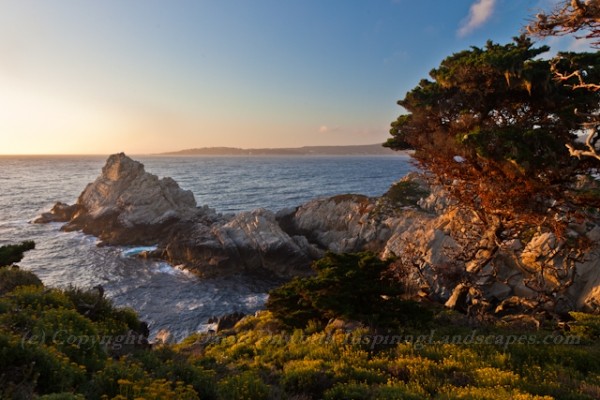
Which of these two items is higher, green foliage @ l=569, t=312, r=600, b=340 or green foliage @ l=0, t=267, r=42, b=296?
green foliage @ l=0, t=267, r=42, b=296

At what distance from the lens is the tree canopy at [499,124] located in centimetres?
1093

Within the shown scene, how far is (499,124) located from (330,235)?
3070 centimetres

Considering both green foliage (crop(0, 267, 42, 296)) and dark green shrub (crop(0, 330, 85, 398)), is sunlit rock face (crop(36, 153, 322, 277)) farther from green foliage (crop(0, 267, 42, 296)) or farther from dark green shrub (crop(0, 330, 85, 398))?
dark green shrub (crop(0, 330, 85, 398))

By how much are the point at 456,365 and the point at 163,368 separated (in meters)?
8.01

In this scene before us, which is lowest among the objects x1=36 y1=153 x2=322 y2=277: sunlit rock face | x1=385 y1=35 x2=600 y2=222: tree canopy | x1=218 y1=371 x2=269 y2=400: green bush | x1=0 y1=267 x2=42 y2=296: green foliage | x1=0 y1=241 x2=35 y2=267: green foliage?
x1=36 y1=153 x2=322 y2=277: sunlit rock face

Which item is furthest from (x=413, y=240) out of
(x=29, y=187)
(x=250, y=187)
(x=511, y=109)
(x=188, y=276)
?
(x=29, y=187)

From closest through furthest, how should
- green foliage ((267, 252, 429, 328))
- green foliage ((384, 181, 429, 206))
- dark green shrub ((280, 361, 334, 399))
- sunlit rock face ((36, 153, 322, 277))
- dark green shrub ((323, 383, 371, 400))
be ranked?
dark green shrub ((323, 383, 371, 400))
dark green shrub ((280, 361, 334, 399))
green foliage ((267, 252, 429, 328))
sunlit rock face ((36, 153, 322, 277))
green foliage ((384, 181, 429, 206))

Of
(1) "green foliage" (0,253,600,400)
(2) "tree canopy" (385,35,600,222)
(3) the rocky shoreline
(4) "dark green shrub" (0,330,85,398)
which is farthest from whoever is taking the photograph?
(3) the rocky shoreline

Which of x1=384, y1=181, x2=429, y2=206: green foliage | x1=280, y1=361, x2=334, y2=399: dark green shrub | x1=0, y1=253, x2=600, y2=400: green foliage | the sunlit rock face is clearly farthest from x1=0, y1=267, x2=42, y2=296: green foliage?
x1=384, y1=181, x2=429, y2=206: green foliage

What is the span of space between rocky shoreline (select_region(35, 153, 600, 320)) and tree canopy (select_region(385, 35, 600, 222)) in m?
3.05

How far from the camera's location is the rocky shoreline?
18.7 meters

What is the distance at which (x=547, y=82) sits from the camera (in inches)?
420

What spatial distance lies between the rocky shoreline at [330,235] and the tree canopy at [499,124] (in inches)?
120

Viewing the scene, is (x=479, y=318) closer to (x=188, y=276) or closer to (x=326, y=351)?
(x=326, y=351)
